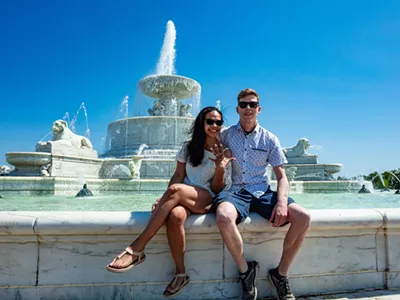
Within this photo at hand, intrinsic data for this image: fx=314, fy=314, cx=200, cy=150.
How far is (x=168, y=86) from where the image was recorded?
25250 mm

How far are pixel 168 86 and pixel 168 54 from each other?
834 cm

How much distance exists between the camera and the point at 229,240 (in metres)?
2.43

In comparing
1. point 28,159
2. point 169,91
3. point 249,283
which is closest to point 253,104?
point 249,283

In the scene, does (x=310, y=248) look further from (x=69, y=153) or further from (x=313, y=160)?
(x=313, y=160)

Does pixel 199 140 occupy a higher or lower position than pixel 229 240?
higher

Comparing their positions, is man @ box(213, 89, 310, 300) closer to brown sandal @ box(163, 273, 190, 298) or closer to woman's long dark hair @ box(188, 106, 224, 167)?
woman's long dark hair @ box(188, 106, 224, 167)

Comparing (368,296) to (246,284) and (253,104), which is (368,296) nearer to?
(246,284)

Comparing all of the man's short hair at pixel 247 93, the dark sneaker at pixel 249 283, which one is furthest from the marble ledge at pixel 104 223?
the man's short hair at pixel 247 93

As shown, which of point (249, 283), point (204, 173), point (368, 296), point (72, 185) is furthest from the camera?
point (72, 185)

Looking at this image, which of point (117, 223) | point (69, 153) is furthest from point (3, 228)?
point (69, 153)

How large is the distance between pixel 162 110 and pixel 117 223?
77.5ft

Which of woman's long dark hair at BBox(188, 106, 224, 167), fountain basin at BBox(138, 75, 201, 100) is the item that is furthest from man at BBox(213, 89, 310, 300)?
fountain basin at BBox(138, 75, 201, 100)

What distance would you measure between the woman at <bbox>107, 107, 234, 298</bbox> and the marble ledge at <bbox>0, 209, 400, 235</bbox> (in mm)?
128

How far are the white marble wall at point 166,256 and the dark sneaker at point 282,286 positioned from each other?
0.13 meters
